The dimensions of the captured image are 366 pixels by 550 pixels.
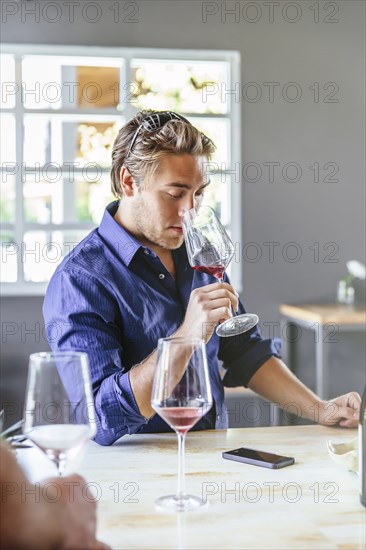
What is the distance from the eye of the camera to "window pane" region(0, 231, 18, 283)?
4.39m

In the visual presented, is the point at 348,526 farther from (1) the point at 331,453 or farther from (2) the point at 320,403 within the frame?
(2) the point at 320,403

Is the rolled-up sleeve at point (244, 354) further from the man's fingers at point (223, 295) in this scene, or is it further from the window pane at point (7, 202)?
the window pane at point (7, 202)

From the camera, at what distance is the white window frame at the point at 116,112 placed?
4.36 m

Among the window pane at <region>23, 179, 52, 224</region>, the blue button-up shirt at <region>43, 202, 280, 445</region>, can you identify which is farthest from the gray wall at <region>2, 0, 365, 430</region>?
the blue button-up shirt at <region>43, 202, 280, 445</region>

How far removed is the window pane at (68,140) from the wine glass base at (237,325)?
2.80 m

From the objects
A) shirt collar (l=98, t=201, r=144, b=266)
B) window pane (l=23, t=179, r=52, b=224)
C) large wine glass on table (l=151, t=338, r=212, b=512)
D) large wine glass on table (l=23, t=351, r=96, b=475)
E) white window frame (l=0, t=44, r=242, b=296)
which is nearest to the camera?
large wine glass on table (l=23, t=351, r=96, b=475)

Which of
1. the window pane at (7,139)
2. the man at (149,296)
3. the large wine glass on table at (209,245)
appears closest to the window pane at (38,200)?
the window pane at (7,139)

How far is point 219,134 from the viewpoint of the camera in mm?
4707

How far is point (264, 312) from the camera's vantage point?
183 inches

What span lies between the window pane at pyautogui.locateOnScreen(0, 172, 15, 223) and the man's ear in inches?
93.2

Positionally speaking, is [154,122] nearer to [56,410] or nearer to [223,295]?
[223,295]

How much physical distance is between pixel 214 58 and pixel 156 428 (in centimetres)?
316

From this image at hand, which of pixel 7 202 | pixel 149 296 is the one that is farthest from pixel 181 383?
pixel 7 202

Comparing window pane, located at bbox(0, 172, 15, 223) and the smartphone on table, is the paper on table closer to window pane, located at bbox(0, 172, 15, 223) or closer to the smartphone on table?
the smartphone on table
